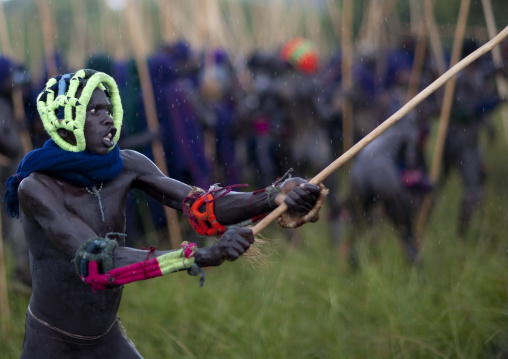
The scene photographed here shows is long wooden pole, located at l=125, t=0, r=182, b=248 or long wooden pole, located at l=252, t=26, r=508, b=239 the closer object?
long wooden pole, located at l=252, t=26, r=508, b=239

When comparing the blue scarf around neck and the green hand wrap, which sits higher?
the blue scarf around neck

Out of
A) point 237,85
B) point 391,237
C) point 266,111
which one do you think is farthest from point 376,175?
point 237,85

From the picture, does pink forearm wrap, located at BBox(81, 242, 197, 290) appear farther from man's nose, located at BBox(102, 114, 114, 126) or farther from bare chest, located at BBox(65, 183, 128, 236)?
man's nose, located at BBox(102, 114, 114, 126)

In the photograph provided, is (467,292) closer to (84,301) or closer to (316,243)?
(316,243)

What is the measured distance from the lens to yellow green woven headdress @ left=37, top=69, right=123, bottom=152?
277 cm

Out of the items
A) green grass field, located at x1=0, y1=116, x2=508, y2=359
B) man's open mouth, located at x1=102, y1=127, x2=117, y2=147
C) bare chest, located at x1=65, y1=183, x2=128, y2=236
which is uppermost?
man's open mouth, located at x1=102, y1=127, x2=117, y2=147

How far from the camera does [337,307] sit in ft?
16.1

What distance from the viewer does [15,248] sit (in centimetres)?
605

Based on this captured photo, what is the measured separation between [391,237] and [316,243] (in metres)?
0.85

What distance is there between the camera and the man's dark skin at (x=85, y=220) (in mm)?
2701

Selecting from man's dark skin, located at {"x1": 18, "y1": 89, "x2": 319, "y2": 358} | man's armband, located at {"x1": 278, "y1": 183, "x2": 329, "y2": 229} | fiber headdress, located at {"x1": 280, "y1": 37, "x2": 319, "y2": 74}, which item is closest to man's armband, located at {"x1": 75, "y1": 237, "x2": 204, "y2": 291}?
man's dark skin, located at {"x1": 18, "y1": 89, "x2": 319, "y2": 358}

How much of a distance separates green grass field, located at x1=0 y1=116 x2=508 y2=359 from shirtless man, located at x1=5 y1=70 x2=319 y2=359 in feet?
3.23

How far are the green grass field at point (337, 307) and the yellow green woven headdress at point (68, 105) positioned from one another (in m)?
1.35

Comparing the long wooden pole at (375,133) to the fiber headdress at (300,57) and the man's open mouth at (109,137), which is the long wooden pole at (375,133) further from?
the fiber headdress at (300,57)
